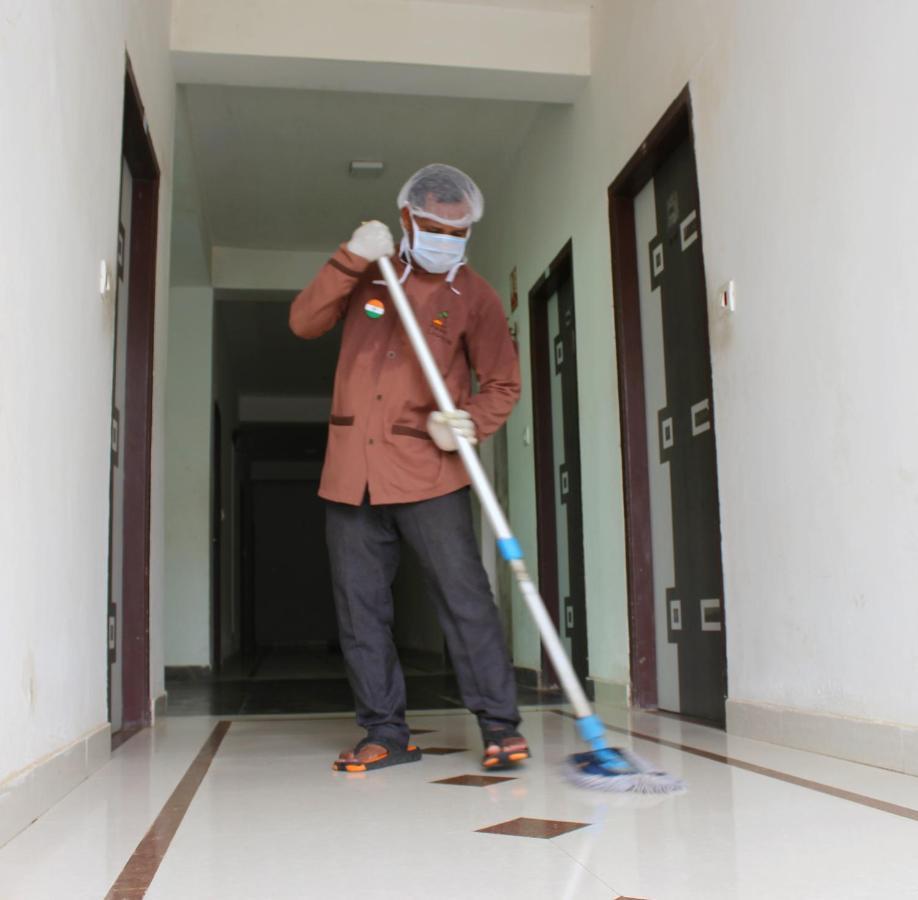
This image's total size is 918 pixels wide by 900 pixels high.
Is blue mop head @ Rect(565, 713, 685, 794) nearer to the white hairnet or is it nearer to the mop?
the mop

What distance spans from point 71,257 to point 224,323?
554 cm

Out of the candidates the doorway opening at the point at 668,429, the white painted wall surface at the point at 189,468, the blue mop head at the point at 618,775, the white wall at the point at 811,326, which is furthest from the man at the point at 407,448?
the white painted wall surface at the point at 189,468

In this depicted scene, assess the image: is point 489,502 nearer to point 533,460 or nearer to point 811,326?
point 811,326

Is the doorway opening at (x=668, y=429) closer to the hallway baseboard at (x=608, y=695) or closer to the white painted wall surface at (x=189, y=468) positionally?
the hallway baseboard at (x=608, y=695)

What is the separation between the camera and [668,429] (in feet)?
10.7

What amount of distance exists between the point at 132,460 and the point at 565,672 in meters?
1.78

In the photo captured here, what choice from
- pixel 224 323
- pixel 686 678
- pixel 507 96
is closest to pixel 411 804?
pixel 686 678

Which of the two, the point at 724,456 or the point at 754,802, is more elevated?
the point at 724,456

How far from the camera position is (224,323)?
748 cm

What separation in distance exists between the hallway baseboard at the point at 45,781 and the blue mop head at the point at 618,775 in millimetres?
911

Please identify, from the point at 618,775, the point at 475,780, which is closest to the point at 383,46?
the point at 475,780

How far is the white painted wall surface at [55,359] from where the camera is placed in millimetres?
1582

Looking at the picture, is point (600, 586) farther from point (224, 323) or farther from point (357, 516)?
point (224, 323)

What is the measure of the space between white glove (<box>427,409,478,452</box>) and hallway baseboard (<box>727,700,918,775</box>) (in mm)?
943
